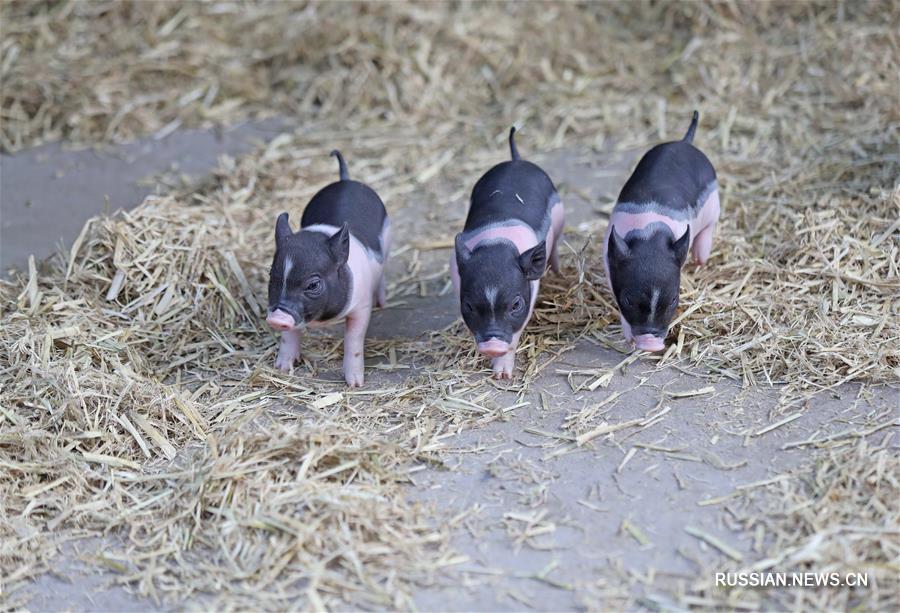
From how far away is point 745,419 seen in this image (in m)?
4.89

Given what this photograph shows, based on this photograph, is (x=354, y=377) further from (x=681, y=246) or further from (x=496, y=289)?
(x=681, y=246)

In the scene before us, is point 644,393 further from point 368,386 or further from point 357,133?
point 357,133

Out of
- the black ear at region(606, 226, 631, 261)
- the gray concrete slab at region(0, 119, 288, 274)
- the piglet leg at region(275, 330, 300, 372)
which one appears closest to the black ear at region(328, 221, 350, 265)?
the piglet leg at region(275, 330, 300, 372)

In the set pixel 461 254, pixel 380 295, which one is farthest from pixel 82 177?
pixel 461 254

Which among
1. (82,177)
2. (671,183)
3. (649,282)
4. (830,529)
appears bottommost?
(830,529)

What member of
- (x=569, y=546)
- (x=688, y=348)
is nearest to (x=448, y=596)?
(x=569, y=546)

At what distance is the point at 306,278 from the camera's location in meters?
5.22

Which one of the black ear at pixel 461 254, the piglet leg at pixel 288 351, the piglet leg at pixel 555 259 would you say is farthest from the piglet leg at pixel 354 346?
the piglet leg at pixel 555 259

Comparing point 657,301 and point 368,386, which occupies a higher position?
point 657,301

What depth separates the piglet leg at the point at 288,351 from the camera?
564cm

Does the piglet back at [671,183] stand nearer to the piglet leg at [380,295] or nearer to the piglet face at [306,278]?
the piglet leg at [380,295]

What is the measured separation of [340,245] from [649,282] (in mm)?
1477

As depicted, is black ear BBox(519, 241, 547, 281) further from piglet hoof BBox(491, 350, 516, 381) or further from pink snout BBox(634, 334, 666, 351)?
pink snout BBox(634, 334, 666, 351)

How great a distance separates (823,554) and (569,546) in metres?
0.91
